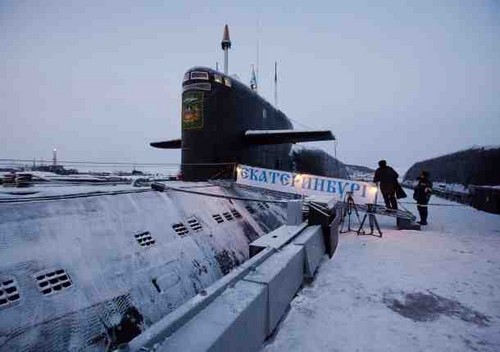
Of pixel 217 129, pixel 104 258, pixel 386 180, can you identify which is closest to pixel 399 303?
pixel 104 258

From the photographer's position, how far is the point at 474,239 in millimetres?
7336

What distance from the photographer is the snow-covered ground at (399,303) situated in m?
2.79

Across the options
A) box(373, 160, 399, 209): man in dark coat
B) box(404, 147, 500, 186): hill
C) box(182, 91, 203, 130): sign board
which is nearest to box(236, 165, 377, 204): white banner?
box(373, 160, 399, 209): man in dark coat

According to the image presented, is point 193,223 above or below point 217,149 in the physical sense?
below

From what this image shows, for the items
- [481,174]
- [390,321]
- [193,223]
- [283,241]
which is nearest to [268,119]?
[193,223]

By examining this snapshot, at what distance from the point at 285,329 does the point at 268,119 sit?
9.05 meters

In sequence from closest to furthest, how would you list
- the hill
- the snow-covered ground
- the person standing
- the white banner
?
the snow-covered ground
the white banner
the person standing
the hill

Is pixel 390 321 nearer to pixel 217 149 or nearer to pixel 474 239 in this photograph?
pixel 474 239

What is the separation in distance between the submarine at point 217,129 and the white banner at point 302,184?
0.59m

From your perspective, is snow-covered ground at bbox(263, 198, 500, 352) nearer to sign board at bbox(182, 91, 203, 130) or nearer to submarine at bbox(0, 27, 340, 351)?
submarine at bbox(0, 27, 340, 351)

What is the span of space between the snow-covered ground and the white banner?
2.84 meters

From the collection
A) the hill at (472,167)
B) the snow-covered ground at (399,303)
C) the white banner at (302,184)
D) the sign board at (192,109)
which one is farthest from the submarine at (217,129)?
the hill at (472,167)

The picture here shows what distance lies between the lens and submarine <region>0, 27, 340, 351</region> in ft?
9.37

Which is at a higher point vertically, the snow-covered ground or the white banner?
the white banner
